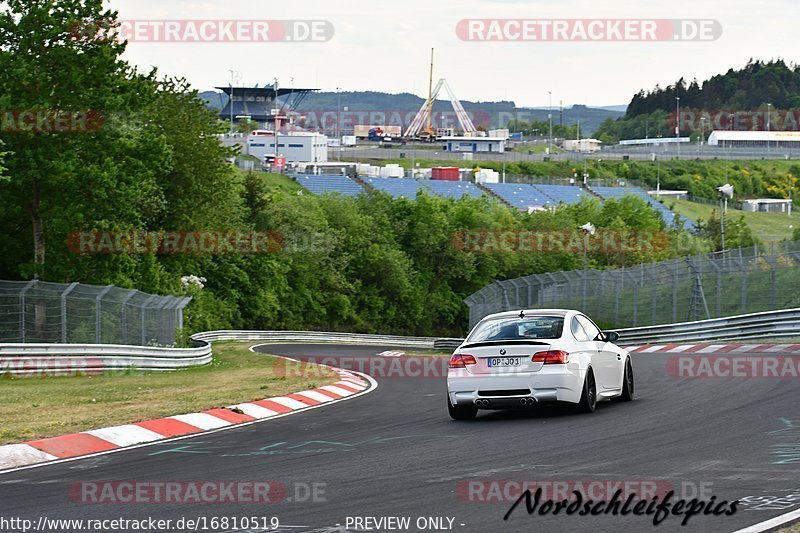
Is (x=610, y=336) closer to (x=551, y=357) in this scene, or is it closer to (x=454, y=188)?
(x=551, y=357)

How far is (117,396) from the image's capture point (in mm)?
19266

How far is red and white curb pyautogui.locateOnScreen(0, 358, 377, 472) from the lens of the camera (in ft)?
38.3

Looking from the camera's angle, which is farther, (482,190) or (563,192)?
(563,192)

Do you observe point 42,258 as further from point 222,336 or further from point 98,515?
point 98,515

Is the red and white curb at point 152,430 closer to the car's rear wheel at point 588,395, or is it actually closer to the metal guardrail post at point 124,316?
the car's rear wheel at point 588,395

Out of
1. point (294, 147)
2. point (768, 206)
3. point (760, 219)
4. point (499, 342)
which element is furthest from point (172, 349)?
point (294, 147)

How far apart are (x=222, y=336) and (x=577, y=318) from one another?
147ft

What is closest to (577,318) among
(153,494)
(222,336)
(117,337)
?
(153,494)

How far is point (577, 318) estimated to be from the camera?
1527 cm

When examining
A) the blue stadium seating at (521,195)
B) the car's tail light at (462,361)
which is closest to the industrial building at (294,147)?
the blue stadium seating at (521,195)
